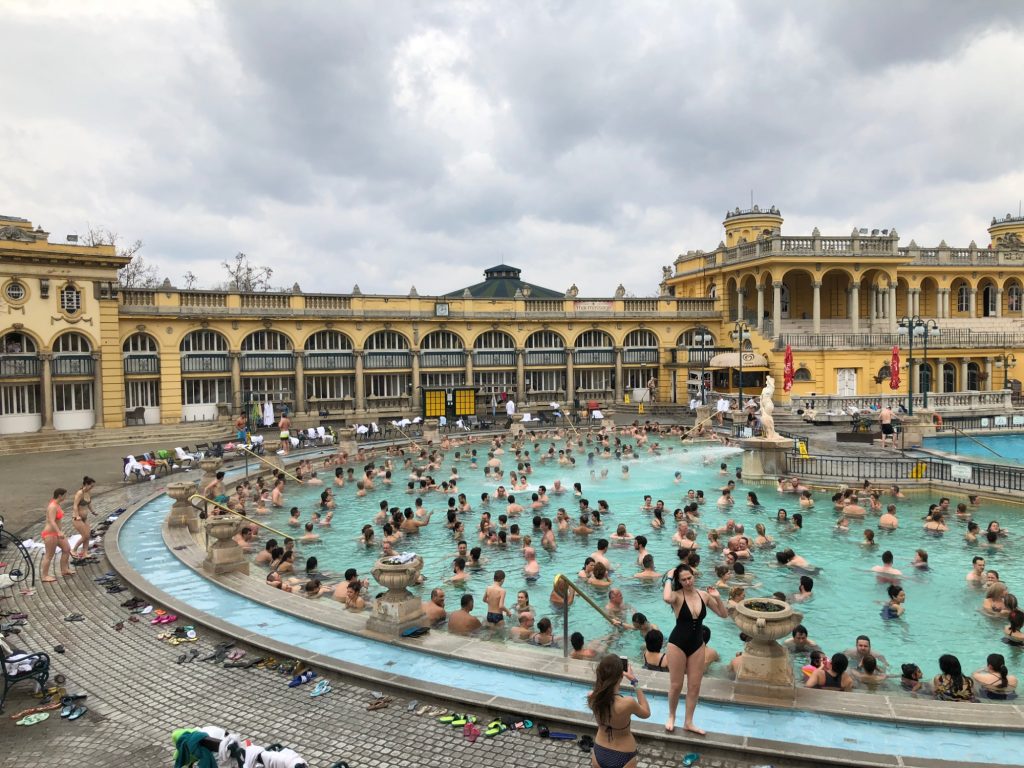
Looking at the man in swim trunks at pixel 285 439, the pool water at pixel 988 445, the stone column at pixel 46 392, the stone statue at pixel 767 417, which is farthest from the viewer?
the stone column at pixel 46 392

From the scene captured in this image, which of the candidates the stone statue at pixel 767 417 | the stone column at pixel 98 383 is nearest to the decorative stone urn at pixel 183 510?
the stone statue at pixel 767 417

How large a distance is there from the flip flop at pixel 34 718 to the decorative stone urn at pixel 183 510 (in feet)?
30.9

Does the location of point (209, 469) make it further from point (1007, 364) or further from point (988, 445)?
point (1007, 364)

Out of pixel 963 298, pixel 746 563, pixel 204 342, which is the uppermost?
pixel 963 298

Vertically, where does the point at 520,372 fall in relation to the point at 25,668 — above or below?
above

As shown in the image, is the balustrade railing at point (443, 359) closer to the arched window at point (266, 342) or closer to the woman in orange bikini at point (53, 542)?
the arched window at point (266, 342)

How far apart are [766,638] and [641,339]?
136 feet

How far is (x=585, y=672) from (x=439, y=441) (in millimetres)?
26394

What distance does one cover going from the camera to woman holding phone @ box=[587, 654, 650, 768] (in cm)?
549

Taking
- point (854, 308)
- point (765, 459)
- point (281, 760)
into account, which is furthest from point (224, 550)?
point (854, 308)

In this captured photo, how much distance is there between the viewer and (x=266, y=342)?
135ft

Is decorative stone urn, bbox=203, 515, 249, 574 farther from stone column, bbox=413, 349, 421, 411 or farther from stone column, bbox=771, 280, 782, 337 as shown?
stone column, bbox=771, 280, 782, 337

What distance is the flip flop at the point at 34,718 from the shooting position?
27.1ft

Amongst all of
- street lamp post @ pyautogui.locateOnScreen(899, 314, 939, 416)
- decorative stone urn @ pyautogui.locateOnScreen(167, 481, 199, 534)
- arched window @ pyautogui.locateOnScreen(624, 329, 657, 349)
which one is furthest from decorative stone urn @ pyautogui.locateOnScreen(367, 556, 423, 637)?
arched window @ pyautogui.locateOnScreen(624, 329, 657, 349)
